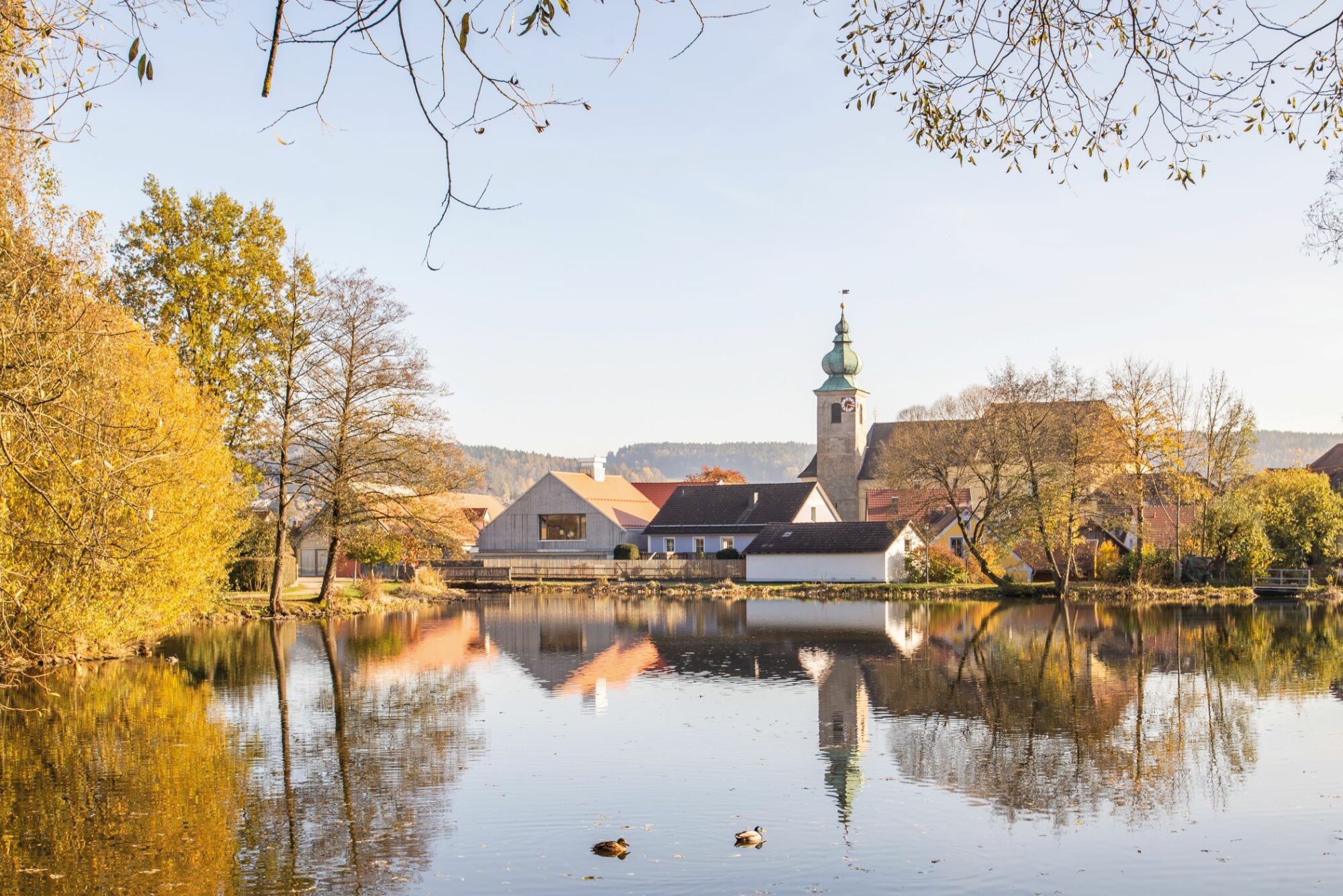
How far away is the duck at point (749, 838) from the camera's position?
10.2 metres

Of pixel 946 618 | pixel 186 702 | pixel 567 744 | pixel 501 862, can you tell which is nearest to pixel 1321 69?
pixel 501 862

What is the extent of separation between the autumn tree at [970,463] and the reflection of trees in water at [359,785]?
110ft

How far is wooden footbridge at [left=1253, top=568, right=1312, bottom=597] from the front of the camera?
49000mm

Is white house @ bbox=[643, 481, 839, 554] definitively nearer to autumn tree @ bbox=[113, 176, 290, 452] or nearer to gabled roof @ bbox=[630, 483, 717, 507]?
gabled roof @ bbox=[630, 483, 717, 507]

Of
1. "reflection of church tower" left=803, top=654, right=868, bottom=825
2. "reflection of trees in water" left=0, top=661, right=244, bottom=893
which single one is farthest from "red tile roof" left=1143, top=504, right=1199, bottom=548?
"reflection of trees in water" left=0, top=661, right=244, bottom=893

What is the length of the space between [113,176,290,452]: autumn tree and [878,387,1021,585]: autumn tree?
28197mm

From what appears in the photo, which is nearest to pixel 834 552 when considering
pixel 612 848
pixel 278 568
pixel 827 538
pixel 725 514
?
pixel 827 538

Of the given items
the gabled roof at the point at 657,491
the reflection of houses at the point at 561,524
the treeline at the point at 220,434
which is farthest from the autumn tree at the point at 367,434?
the gabled roof at the point at 657,491

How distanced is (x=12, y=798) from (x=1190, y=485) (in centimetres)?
4801

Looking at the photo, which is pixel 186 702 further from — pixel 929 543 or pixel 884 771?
pixel 929 543

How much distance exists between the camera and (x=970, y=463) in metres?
50.7

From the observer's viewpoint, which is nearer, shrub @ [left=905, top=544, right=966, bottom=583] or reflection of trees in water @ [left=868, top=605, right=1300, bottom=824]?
reflection of trees in water @ [left=868, top=605, right=1300, bottom=824]

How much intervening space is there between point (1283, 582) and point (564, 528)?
1442 inches

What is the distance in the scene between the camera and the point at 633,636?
3003cm
